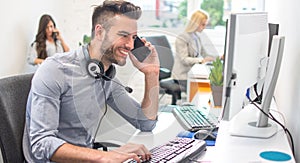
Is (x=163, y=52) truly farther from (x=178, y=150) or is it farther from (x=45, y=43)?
(x=45, y=43)

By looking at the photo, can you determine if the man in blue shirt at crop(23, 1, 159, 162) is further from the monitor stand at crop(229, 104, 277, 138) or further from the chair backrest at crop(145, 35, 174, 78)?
the monitor stand at crop(229, 104, 277, 138)

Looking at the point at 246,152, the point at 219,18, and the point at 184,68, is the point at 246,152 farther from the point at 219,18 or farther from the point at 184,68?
the point at 219,18

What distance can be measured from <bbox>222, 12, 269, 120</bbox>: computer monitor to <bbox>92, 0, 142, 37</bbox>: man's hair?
0.27 m

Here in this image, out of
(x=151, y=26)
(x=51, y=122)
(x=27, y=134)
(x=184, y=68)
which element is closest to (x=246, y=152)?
(x=184, y=68)

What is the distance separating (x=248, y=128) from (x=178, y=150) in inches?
9.4

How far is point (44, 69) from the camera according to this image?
126cm

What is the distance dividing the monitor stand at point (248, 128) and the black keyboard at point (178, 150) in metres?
0.15

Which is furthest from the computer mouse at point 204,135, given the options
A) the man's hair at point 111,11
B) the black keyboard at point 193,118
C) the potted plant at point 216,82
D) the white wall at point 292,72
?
the man's hair at point 111,11

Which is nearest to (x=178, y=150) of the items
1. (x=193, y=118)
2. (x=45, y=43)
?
(x=193, y=118)

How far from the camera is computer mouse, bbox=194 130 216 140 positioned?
57.1 inches

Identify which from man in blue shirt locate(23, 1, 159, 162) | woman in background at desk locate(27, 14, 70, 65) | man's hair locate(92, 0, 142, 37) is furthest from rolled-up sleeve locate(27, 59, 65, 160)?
woman in background at desk locate(27, 14, 70, 65)

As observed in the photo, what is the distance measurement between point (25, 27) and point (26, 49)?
226 millimetres

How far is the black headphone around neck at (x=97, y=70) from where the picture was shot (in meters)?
1.08

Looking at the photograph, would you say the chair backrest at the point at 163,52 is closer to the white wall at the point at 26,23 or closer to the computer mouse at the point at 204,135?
the computer mouse at the point at 204,135
